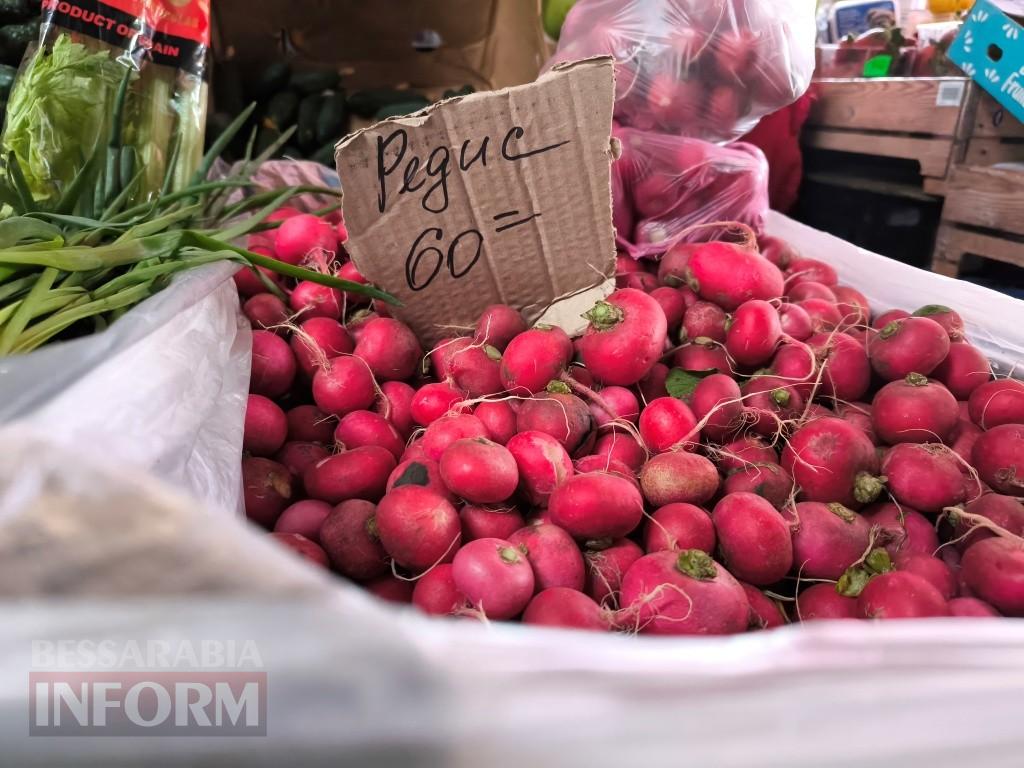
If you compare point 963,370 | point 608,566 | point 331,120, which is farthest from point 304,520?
point 331,120

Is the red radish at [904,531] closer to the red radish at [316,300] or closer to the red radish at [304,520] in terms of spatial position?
the red radish at [304,520]

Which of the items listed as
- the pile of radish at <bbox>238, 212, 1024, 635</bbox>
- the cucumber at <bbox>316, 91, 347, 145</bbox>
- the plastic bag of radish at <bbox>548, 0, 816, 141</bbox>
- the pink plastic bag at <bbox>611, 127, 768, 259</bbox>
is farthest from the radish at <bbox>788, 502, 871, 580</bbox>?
the cucumber at <bbox>316, 91, 347, 145</bbox>

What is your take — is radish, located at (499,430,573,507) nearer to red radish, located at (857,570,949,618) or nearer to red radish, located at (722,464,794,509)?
red radish, located at (722,464,794,509)

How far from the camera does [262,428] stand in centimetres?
104

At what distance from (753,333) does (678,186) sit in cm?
68

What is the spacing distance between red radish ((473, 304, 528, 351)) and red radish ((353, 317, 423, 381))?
121mm

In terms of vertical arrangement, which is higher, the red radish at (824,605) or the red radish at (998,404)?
the red radish at (998,404)

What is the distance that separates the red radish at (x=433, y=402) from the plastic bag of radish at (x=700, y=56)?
996 millimetres

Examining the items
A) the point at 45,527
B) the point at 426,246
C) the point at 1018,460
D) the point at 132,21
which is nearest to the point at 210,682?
the point at 45,527

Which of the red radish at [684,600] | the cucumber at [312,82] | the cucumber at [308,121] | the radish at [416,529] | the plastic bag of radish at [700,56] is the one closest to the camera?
the red radish at [684,600]

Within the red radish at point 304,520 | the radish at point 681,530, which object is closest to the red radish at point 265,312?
the red radish at point 304,520

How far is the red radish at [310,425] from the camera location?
3.72ft

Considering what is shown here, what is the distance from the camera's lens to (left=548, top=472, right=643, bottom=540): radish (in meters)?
0.84

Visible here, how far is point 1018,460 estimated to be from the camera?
96cm
